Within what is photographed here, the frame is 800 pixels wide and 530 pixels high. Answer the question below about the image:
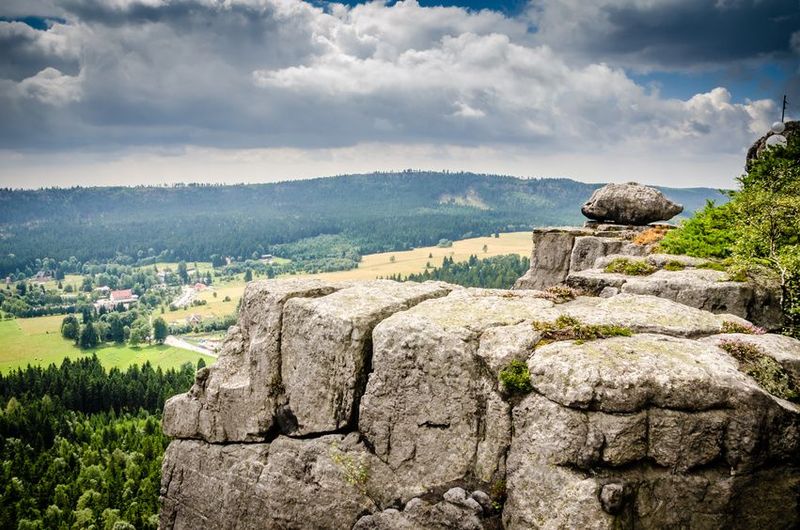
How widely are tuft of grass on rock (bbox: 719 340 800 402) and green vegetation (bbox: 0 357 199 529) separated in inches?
2894

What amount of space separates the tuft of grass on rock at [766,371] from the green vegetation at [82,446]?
2894 inches

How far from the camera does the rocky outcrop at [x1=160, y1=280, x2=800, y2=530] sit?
1367cm

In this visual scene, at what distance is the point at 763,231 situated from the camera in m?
24.0

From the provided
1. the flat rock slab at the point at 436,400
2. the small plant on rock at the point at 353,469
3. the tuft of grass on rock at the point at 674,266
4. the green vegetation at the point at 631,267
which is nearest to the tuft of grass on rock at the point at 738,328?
the flat rock slab at the point at 436,400

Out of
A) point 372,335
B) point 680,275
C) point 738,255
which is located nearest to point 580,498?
point 372,335

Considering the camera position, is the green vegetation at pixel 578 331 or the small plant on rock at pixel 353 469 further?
the small plant on rock at pixel 353 469

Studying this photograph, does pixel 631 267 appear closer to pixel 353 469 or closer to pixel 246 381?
pixel 353 469

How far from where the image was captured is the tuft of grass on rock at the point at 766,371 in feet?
46.3

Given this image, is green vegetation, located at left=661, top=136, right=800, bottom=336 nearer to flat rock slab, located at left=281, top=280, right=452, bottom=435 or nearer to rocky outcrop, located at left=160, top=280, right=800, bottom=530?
rocky outcrop, located at left=160, top=280, right=800, bottom=530

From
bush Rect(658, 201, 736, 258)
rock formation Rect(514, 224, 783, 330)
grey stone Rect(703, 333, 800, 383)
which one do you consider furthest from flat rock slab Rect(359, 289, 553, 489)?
bush Rect(658, 201, 736, 258)

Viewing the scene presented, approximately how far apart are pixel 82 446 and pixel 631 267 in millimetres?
114574

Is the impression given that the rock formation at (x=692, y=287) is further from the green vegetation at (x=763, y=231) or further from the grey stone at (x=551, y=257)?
the grey stone at (x=551, y=257)

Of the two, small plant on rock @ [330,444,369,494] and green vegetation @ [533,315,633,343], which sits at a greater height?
green vegetation @ [533,315,633,343]

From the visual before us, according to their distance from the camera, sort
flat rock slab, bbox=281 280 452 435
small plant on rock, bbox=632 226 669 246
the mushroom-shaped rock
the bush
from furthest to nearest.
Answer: the mushroom-shaped rock, small plant on rock, bbox=632 226 669 246, the bush, flat rock slab, bbox=281 280 452 435
